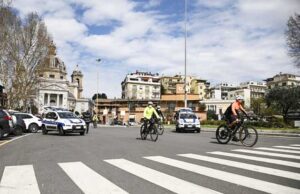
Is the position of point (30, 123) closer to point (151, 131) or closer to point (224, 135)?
point (151, 131)

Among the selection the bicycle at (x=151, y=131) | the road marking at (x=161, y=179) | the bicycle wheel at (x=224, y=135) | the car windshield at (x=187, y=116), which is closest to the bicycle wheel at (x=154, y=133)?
the bicycle at (x=151, y=131)

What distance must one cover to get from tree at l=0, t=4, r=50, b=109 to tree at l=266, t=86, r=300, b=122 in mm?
45733

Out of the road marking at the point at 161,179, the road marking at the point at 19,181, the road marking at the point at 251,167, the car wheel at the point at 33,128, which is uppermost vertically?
the car wheel at the point at 33,128

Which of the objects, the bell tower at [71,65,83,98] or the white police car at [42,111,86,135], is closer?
the white police car at [42,111,86,135]

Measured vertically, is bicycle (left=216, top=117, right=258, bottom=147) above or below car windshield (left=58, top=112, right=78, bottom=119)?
below

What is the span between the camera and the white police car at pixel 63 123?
2223cm

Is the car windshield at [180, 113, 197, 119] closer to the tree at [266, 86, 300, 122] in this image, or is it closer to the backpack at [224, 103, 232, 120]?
the backpack at [224, 103, 232, 120]

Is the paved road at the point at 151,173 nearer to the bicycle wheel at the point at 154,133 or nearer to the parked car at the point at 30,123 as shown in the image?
the bicycle wheel at the point at 154,133

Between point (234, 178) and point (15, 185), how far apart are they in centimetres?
383

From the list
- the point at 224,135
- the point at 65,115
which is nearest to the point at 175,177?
the point at 224,135

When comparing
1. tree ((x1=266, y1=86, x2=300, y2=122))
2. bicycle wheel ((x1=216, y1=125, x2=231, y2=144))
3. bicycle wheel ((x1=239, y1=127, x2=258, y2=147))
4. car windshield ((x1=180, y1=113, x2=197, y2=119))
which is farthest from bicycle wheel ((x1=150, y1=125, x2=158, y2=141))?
tree ((x1=266, y1=86, x2=300, y2=122))

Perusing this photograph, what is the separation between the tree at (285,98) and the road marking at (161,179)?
219ft

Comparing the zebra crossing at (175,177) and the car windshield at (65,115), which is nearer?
the zebra crossing at (175,177)

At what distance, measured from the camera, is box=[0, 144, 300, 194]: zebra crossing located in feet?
20.1
